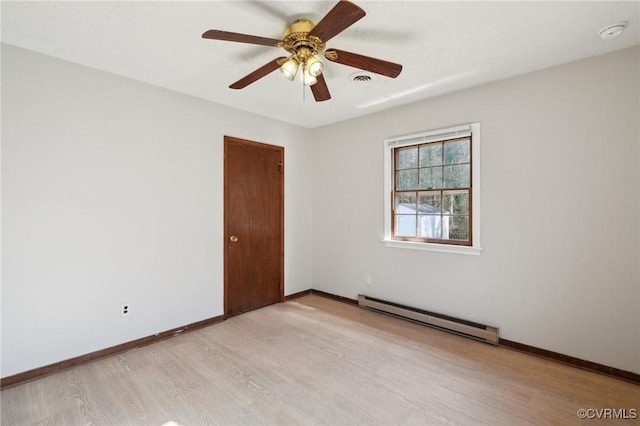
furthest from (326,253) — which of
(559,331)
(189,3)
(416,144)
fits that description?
(189,3)

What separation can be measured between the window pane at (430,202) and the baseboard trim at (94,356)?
275 centimetres

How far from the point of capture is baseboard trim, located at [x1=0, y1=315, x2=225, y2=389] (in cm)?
220

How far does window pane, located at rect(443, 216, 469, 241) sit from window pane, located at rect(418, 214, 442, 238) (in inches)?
4.3

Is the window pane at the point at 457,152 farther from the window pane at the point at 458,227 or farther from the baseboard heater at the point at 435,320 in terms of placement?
the baseboard heater at the point at 435,320

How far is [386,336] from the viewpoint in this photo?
301cm

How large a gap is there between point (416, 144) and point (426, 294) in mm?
1736

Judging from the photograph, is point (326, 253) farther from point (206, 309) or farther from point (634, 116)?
point (634, 116)

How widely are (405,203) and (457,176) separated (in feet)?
2.21

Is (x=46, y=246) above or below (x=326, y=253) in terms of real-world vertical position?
above

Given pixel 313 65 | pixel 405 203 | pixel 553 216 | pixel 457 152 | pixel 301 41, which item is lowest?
pixel 553 216

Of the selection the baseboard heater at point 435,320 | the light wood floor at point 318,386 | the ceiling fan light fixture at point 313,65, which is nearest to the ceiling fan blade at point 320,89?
the ceiling fan light fixture at point 313,65

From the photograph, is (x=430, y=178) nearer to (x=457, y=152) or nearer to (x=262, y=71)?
(x=457, y=152)

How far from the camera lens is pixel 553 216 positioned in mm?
2535

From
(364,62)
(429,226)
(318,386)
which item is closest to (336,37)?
(364,62)
